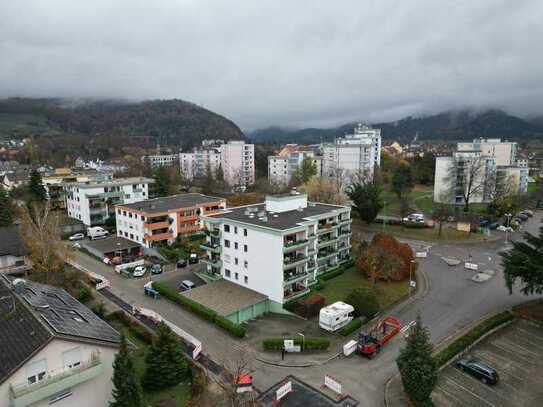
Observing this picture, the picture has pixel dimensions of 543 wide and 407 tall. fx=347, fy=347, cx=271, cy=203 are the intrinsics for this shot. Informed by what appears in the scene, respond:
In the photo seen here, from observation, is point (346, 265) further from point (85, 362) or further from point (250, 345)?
point (85, 362)

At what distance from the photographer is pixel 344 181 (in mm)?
97875

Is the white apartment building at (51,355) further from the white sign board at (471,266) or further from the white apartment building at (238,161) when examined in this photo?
the white apartment building at (238,161)

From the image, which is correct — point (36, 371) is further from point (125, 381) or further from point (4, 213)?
point (4, 213)

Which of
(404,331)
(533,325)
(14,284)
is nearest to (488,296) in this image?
(533,325)

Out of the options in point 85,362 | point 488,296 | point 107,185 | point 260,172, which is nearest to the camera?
point 85,362

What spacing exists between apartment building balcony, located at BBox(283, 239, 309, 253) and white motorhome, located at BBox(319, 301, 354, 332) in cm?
679

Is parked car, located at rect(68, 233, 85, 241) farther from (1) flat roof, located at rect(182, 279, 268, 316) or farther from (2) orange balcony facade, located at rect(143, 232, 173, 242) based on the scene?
(1) flat roof, located at rect(182, 279, 268, 316)

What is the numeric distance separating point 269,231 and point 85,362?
63.1 feet

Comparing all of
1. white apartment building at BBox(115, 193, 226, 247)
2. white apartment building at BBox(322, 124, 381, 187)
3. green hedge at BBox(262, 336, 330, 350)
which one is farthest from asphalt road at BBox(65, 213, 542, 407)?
white apartment building at BBox(322, 124, 381, 187)

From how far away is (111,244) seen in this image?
172 feet

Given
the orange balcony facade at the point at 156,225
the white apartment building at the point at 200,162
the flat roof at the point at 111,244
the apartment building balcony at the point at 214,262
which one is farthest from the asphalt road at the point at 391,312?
the white apartment building at the point at 200,162

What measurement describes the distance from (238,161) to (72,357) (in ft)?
363

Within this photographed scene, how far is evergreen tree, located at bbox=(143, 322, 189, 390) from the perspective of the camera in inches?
911

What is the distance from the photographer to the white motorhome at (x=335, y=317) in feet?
101
